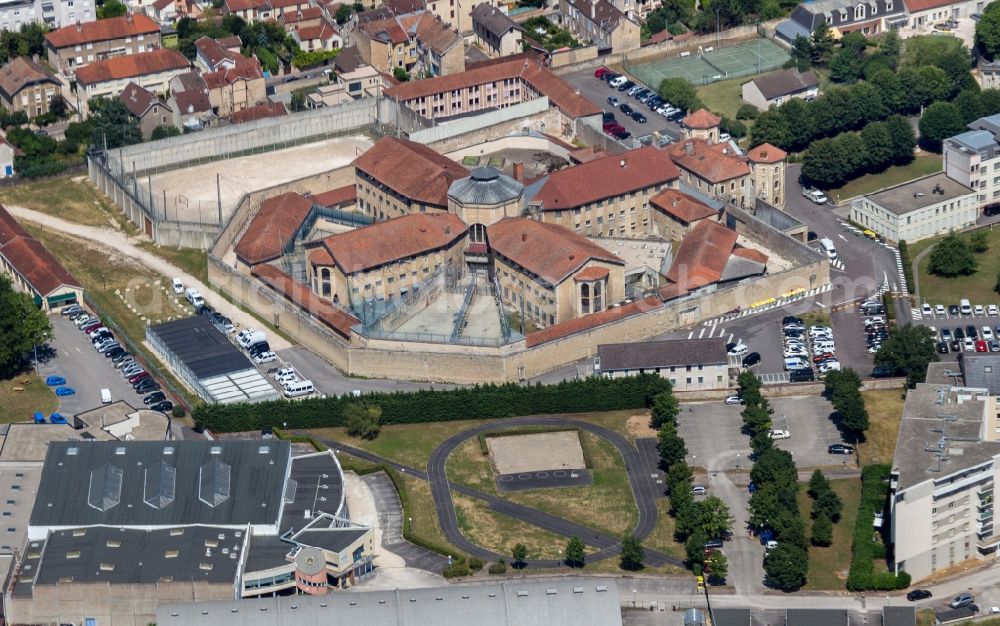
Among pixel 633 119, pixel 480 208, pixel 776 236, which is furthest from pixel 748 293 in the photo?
pixel 633 119

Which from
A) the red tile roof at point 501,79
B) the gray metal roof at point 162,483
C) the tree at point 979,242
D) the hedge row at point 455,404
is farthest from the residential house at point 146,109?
the tree at point 979,242

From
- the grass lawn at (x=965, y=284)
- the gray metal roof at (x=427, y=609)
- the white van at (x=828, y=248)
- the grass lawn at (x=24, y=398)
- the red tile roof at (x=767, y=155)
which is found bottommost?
the gray metal roof at (x=427, y=609)

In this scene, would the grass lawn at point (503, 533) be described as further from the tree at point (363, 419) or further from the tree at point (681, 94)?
the tree at point (681, 94)

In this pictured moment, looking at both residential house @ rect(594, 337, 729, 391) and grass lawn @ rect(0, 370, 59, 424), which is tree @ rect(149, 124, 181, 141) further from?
residential house @ rect(594, 337, 729, 391)

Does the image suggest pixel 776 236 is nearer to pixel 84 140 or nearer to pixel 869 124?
pixel 869 124

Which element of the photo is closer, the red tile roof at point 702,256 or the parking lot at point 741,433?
the parking lot at point 741,433

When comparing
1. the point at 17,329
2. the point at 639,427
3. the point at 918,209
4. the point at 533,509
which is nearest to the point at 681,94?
the point at 918,209
